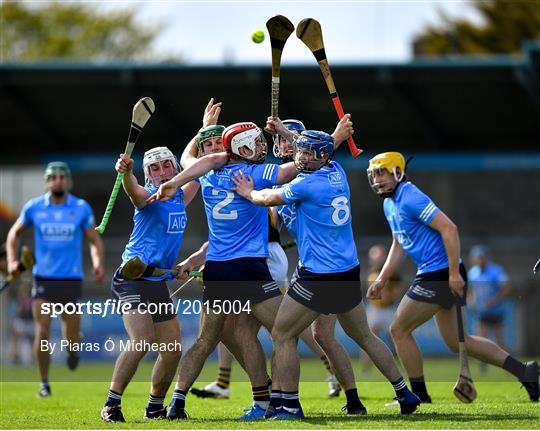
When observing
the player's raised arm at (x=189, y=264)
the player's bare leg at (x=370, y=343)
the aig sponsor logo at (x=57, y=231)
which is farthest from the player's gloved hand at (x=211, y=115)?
the aig sponsor logo at (x=57, y=231)

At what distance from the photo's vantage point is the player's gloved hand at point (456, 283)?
10.6 metres

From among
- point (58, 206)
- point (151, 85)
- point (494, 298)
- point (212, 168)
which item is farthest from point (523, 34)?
point (212, 168)

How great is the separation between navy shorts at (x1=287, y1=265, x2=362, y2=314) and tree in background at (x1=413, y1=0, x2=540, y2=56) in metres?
31.3

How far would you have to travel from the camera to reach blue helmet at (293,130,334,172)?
31.7ft

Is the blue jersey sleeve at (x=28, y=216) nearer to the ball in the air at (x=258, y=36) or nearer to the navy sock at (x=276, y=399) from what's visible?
the ball in the air at (x=258, y=36)

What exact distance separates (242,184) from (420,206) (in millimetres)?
1706

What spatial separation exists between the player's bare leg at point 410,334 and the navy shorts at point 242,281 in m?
1.66

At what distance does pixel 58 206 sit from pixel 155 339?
184 inches

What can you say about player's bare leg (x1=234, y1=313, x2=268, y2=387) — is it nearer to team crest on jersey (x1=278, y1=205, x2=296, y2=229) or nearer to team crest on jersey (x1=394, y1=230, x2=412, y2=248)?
team crest on jersey (x1=278, y1=205, x2=296, y2=229)

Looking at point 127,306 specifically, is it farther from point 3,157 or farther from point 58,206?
point 3,157

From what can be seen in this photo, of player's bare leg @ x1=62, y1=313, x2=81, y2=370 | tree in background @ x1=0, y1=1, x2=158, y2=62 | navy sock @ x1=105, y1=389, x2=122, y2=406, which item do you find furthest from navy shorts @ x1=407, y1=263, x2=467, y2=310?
tree in background @ x1=0, y1=1, x2=158, y2=62

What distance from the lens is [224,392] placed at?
41.1ft

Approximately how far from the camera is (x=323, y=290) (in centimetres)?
970

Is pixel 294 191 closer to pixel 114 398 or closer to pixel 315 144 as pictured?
pixel 315 144
